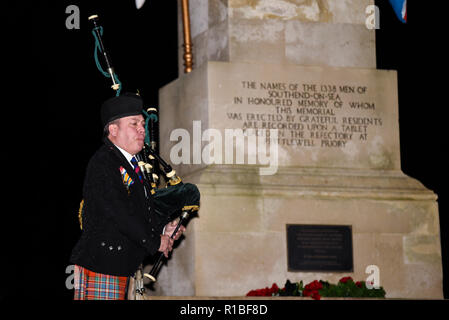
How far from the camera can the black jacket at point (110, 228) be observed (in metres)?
11.4

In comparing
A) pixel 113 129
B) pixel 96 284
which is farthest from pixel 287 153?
pixel 96 284

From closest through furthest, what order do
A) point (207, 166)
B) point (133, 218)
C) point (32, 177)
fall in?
point (133, 218)
point (207, 166)
point (32, 177)

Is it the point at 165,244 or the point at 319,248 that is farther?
the point at 319,248

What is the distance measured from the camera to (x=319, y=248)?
1639 centimetres

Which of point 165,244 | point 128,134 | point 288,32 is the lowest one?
point 165,244

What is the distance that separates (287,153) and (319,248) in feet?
4.39

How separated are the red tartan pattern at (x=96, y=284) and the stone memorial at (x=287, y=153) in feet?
14.7

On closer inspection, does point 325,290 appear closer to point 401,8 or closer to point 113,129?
point 113,129

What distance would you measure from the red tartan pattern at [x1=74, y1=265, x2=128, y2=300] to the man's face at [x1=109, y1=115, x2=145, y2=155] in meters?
1.20
